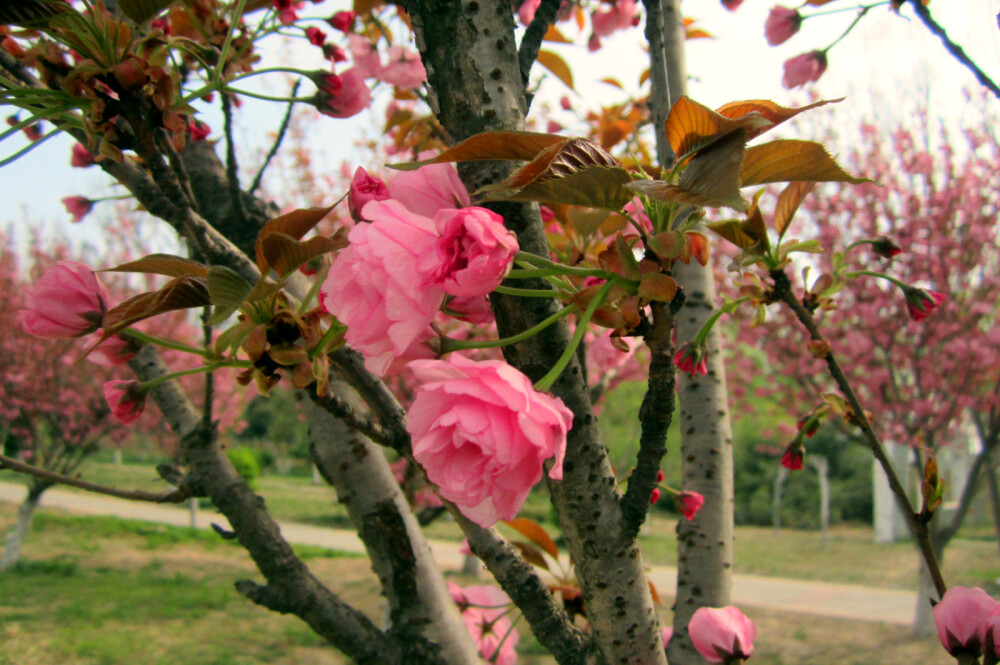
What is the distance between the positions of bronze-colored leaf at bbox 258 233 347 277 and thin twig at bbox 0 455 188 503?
1.74 ft

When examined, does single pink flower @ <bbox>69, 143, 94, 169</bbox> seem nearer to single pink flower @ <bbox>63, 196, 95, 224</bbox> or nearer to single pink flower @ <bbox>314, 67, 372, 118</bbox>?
single pink flower @ <bbox>63, 196, 95, 224</bbox>

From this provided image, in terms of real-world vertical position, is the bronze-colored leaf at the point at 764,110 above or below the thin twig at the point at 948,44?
below

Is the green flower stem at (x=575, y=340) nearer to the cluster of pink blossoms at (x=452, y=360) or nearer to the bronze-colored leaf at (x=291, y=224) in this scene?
the cluster of pink blossoms at (x=452, y=360)

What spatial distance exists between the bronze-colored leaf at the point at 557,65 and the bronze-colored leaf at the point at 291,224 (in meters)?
1.29

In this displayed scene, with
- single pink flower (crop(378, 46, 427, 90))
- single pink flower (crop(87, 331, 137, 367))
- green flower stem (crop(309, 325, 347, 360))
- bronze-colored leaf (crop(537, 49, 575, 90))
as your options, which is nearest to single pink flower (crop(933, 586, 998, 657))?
green flower stem (crop(309, 325, 347, 360))

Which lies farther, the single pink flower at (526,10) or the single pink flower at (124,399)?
the single pink flower at (526,10)

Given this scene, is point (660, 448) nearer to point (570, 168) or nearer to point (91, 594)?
point (570, 168)

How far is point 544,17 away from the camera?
36.9 inches

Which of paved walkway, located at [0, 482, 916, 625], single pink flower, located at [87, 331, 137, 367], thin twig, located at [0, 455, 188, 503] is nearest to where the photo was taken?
single pink flower, located at [87, 331, 137, 367]

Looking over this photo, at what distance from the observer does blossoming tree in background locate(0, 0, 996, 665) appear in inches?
16.3

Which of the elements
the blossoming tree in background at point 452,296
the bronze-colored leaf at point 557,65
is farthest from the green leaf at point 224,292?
the bronze-colored leaf at point 557,65

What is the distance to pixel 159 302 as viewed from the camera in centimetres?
52

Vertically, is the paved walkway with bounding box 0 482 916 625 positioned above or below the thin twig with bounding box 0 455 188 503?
below

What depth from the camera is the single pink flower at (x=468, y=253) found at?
1.28ft
